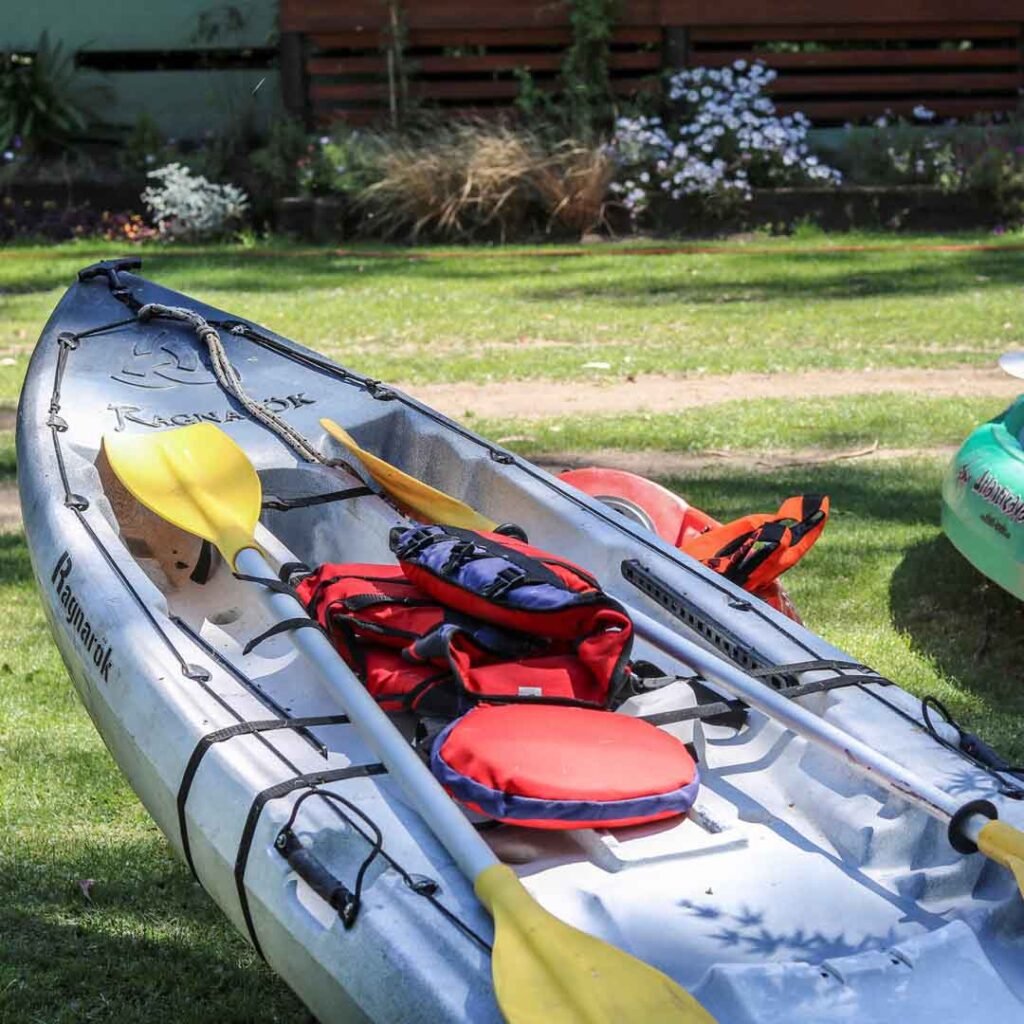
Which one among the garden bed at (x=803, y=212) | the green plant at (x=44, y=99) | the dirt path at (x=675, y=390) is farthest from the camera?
the green plant at (x=44, y=99)

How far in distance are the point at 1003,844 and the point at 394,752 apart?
43.6 inches

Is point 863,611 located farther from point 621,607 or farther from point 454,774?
point 454,774

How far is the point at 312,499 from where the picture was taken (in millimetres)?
4586

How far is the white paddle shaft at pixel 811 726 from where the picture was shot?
2902 mm

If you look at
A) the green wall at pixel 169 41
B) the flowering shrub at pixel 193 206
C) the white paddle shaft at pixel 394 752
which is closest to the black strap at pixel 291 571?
the white paddle shaft at pixel 394 752

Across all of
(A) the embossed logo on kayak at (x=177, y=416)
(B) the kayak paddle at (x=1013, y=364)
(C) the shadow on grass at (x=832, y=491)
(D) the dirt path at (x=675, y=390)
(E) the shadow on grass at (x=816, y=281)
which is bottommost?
(C) the shadow on grass at (x=832, y=491)

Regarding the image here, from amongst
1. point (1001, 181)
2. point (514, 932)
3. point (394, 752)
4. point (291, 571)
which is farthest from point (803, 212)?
point (514, 932)

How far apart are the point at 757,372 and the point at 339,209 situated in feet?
18.6

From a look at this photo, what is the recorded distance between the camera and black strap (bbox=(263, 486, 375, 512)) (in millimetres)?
4508

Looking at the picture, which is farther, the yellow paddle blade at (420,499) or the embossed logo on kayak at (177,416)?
the embossed logo on kayak at (177,416)

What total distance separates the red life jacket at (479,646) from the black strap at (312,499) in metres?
1.03

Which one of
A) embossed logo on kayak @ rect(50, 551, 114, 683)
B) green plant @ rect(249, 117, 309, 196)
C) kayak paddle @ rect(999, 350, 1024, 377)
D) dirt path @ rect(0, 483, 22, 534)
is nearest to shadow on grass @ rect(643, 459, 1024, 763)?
kayak paddle @ rect(999, 350, 1024, 377)

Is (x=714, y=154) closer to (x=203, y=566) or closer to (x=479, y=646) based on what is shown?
(x=203, y=566)

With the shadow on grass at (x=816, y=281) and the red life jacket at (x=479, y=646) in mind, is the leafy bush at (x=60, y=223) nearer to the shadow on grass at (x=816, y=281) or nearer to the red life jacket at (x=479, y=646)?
the shadow on grass at (x=816, y=281)
